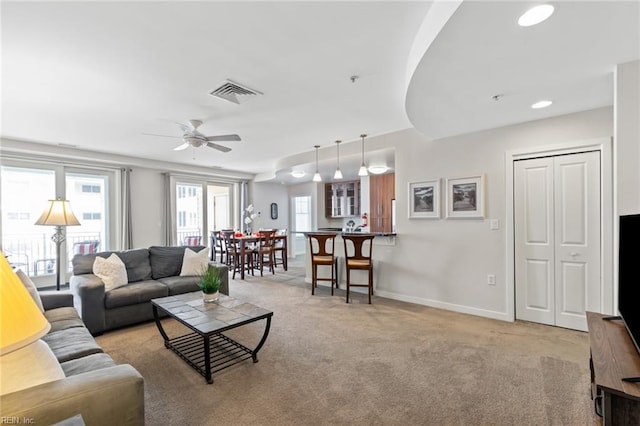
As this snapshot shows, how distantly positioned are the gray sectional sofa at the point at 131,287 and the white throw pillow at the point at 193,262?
84 millimetres

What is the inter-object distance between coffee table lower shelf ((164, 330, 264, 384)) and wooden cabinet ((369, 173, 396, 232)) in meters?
4.79

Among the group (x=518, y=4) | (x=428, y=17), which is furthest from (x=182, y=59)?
(x=518, y=4)

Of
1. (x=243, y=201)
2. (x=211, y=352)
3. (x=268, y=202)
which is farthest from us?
(x=268, y=202)

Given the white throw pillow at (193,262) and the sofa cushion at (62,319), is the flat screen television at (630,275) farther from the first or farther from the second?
the white throw pillow at (193,262)

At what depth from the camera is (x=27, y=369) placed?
4.01 feet

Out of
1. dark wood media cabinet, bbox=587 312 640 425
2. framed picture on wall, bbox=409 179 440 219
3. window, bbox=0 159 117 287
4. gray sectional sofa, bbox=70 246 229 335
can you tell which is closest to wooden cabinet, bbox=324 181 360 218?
framed picture on wall, bbox=409 179 440 219

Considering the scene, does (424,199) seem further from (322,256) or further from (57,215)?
(57,215)

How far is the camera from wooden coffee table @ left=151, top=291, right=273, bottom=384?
226cm

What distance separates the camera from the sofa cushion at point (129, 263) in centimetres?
345

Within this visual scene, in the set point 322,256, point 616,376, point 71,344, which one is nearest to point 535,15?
point 616,376

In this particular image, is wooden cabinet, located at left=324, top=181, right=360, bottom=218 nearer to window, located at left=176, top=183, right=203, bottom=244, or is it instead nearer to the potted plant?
window, located at left=176, top=183, right=203, bottom=244

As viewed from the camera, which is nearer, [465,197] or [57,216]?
[57,216]

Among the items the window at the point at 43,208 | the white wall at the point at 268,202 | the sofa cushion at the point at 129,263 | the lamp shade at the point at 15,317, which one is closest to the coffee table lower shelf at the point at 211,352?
the sofa cushion at the point at 129,263

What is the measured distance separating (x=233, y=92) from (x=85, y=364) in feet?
8.17
